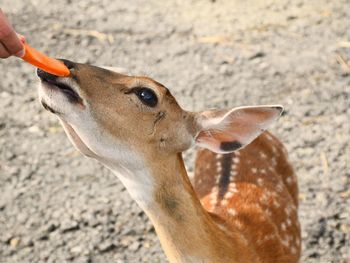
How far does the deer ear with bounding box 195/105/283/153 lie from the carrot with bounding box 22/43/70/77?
649 millimetres

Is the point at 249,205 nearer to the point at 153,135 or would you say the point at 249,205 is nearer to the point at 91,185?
the point at 153,135

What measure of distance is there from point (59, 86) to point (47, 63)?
10 cm

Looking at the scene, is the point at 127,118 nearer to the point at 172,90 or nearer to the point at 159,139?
the point at 159,139

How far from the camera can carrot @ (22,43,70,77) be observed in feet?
9.16

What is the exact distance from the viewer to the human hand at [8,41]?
8.98 feet

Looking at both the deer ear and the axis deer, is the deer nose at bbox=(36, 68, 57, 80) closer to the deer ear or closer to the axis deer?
the axis deer

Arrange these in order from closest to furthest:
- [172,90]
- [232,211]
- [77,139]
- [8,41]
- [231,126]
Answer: [8,41] < [77,139] < [231,126] < [232,211] < [172,90]

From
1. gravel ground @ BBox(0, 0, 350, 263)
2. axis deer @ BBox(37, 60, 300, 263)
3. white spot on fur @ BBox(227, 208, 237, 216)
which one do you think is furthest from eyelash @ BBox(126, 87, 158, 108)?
gravel ground @ BBox(0, 0, 350, 263)

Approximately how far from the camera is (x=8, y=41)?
2.79 m

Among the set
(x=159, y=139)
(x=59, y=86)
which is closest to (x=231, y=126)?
(x=159, y=139)

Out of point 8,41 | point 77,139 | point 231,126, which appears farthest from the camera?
point 231,126

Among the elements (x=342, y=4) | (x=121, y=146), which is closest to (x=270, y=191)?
(x=121, y=146)

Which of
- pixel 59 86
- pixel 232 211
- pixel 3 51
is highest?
pixel 3 51

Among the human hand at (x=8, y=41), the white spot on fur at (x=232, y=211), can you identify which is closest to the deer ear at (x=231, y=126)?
the white spot on fur at (x=232, y=211)
